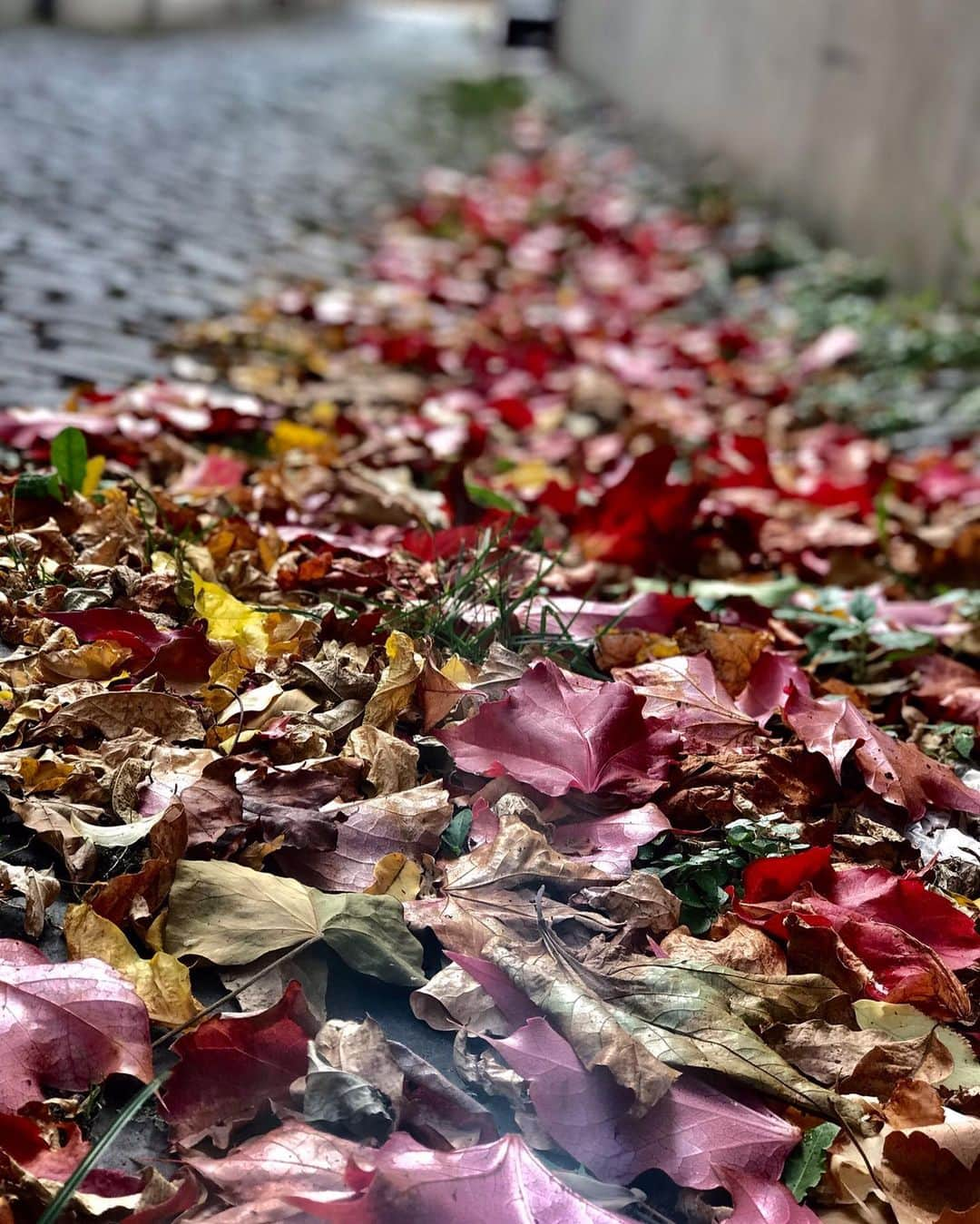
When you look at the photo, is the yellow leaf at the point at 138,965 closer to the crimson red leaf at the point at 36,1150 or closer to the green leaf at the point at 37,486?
the crimson red leaf at the point at 36,1150

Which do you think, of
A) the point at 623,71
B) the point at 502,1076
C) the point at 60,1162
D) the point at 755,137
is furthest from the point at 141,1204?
the point at 623,71

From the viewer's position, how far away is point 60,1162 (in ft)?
3.39

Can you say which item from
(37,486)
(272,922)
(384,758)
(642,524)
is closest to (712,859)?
(384,758)

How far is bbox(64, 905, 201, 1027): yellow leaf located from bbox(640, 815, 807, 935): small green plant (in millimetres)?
515

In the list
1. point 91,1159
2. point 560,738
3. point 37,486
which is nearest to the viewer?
point 91,1159

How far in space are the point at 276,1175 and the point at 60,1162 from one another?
174mm

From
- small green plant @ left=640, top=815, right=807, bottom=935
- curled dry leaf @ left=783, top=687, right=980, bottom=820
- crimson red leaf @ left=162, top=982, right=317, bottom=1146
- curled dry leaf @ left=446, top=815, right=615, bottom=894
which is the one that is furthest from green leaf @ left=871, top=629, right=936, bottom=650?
crimson red leaf @ left=162, top=982, right=317, bottom=1146

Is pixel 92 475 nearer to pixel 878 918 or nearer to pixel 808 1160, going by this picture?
pixel 878 918

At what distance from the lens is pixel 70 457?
2.06 m

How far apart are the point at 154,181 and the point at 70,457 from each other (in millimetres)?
4254

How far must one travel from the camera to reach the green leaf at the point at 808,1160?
3.67 feet

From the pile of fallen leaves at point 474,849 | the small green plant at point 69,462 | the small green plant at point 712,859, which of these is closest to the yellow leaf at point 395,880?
the pile of fallen leaves at point 474,849

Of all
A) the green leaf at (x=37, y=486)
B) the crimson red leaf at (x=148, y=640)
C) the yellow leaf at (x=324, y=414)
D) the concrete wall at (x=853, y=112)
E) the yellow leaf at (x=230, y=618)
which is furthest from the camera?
the concrete wall at (x=853, y=112)

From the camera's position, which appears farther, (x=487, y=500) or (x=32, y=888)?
(x=487, y=500)
